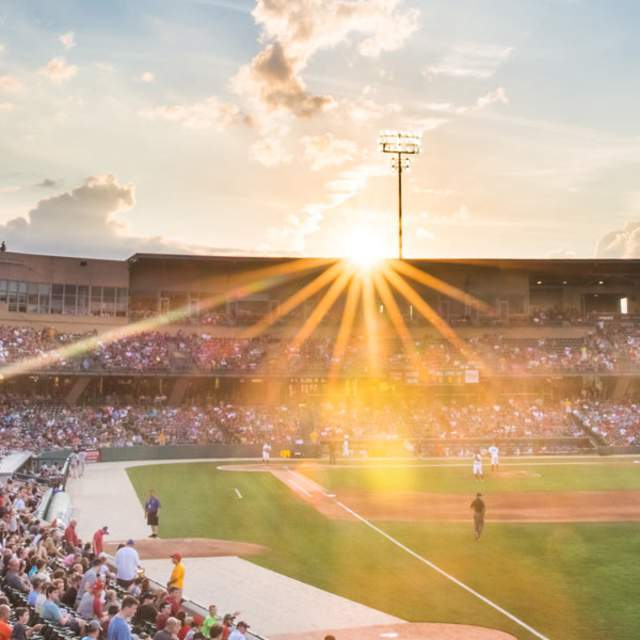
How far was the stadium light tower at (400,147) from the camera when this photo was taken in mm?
71062

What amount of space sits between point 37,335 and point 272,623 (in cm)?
4884

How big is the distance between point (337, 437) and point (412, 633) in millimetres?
41844

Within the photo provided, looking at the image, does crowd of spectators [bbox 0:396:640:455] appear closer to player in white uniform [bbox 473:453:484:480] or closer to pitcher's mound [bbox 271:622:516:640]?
player in white uniform [bbox 473:453:484:480]

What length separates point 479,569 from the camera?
21.2 metres

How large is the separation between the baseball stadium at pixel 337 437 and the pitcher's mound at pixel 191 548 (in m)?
0.13

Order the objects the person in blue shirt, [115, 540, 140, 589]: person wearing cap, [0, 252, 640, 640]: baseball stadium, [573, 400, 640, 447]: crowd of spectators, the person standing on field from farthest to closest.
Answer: [573, 400, 640, 447]: crowd of spectators → the person standing on field → [0, 252, 640, 640]: baseball stadium → [115, 540, 140, 589]: person wearing cap → the person in blue shirt

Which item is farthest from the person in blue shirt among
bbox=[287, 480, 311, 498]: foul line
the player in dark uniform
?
bbox=[287, 480, 311, 498]: foul line

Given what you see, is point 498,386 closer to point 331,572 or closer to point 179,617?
point 331,572

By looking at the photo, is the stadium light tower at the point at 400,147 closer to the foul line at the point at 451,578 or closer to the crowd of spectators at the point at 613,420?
the crowd of spectators at the point at 613,420

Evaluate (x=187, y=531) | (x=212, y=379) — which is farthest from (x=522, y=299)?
(x=187, y=531)

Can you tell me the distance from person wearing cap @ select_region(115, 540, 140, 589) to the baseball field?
4743 mm

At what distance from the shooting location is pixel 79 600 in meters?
14.0

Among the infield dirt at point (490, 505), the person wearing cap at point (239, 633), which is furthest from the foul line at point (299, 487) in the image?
the person wearing cap at point (239, 633)

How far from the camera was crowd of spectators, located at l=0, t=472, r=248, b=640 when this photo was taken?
35.3 feet
